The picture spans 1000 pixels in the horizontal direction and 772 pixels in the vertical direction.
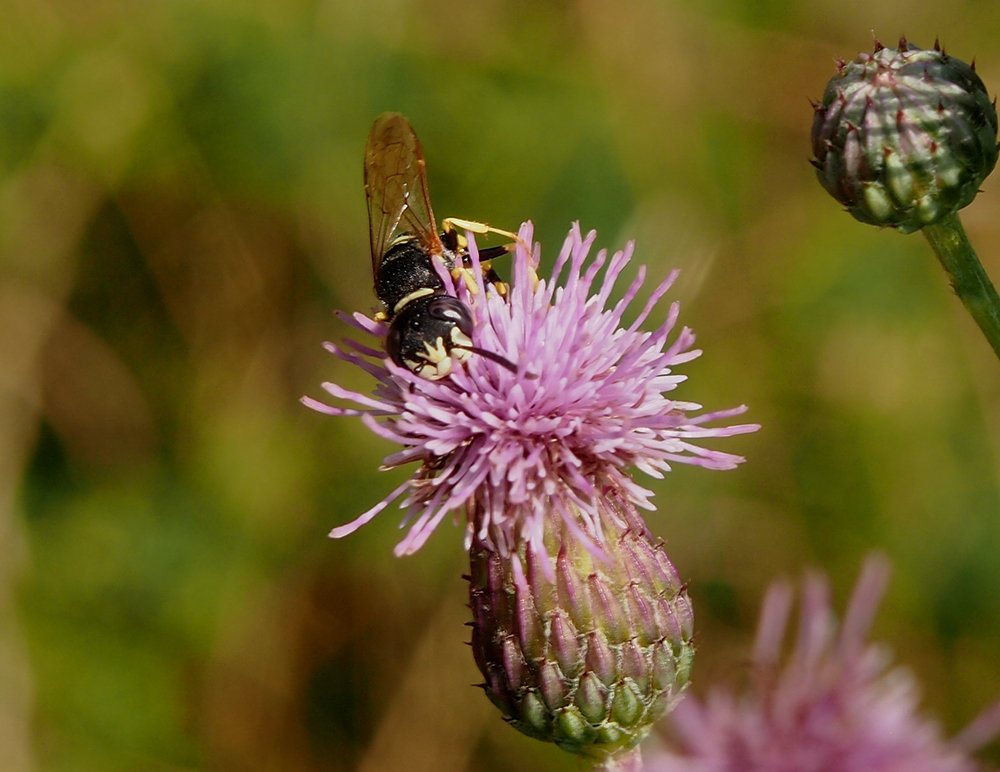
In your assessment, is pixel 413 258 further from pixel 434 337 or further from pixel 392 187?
pixel 434 337

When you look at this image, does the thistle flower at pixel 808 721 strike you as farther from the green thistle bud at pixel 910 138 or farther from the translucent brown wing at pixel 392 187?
the translucent brown wing at pixel 392 187

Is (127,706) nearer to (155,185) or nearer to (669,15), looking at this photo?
(155,185)

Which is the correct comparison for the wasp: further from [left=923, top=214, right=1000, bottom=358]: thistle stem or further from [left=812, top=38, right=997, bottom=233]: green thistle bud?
[left=923, top=214, right=1000, bottom=358]: thistle stem

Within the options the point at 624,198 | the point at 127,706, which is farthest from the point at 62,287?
the point at 624,198

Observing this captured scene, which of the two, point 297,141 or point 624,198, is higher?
point 624,198

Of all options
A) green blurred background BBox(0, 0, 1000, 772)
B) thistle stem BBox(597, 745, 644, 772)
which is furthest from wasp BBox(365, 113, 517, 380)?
green blurred background BBox(0, 0, 1000, 772)

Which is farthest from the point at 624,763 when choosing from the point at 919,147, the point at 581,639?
the point at 919,147
